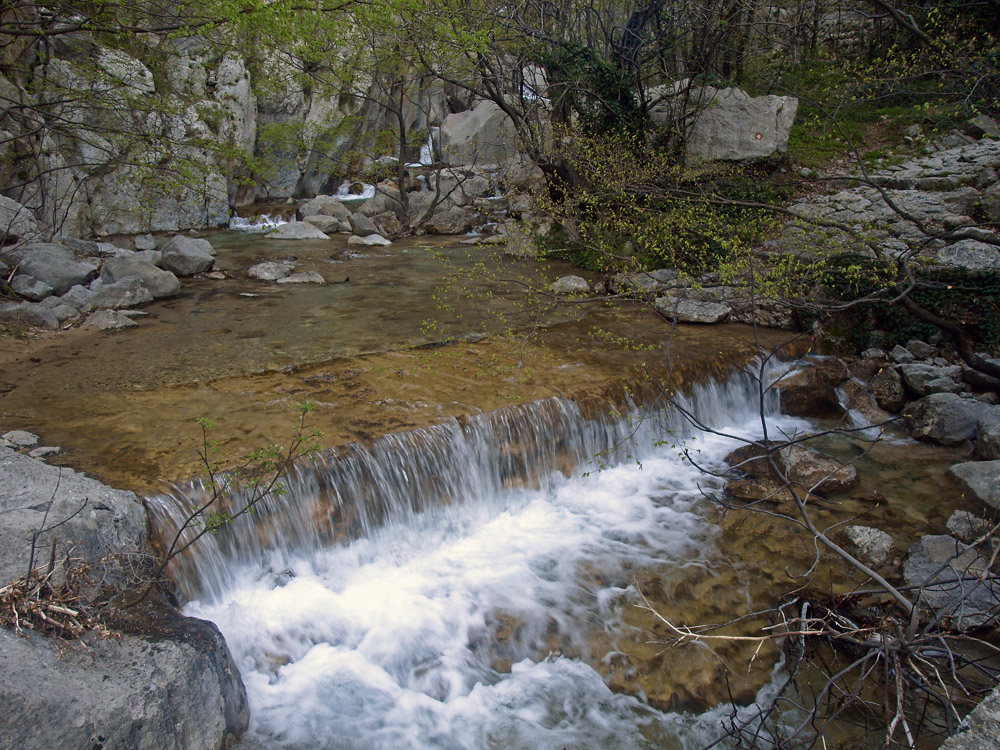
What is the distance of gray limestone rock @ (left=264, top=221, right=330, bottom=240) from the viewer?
57.8 feet

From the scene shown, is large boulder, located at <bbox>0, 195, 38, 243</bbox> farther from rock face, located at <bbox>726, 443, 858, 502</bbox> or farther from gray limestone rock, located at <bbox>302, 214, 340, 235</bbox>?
rock face, located at <bbox>726, 443, 858, 502</bbox>

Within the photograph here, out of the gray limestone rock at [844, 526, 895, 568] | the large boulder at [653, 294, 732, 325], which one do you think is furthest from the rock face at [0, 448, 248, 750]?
the large boulder at [653, 294, 732, 325]

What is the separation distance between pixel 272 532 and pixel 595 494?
3.44m

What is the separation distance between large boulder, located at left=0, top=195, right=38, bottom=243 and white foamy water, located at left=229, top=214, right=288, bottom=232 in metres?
7.83

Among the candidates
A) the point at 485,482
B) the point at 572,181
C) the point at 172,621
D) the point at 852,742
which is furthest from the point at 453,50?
the point at 852,742

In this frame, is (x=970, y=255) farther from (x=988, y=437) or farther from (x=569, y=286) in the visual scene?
(x=569, y=286)

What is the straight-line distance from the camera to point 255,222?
19.9 metres

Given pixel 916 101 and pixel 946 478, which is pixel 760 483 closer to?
pixel 946 478

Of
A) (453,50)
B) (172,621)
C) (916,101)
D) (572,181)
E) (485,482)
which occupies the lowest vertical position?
A: (485,482)

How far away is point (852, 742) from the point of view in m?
3.86

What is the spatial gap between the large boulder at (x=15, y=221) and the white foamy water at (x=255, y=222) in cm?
783

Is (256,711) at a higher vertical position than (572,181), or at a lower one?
lower

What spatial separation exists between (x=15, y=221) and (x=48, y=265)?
181 centimetres

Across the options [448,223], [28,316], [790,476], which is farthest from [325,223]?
[790,476]
